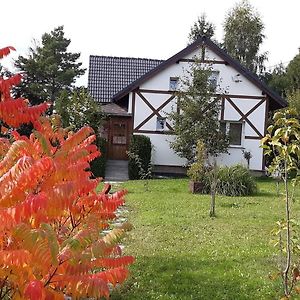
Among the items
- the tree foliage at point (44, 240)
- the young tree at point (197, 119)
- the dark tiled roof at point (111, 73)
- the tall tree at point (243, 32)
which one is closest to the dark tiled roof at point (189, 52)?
the young tree at point (197, 119)

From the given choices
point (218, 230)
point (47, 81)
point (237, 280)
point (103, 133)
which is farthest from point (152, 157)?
point (47, 81)

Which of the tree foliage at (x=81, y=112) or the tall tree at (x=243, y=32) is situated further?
the tall tree at (x=243, y=32)

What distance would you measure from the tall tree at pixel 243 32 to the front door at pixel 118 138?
60.6 ft

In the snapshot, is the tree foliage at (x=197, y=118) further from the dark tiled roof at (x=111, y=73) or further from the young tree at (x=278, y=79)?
the young tree at (x=278, y=79)

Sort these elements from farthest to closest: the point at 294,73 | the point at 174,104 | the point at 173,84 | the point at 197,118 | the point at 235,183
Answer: the point at 294,73 → the point at 173,84 → the point at 174,104 → the point at 197,118 → the point at 235,183

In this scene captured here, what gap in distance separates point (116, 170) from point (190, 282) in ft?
56.7

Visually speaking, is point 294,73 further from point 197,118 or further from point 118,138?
point 118,138

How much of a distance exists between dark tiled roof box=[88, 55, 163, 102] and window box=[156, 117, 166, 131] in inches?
157

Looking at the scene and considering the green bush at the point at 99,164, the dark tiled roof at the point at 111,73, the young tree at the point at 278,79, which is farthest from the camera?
the young tree at the point at 278,79

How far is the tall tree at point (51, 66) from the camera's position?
42594 millimetres

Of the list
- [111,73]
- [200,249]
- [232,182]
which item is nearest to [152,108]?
[111,73]

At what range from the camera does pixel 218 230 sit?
33.7ft

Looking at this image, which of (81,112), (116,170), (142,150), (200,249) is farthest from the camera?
(116,170)

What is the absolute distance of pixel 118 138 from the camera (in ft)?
82.5
